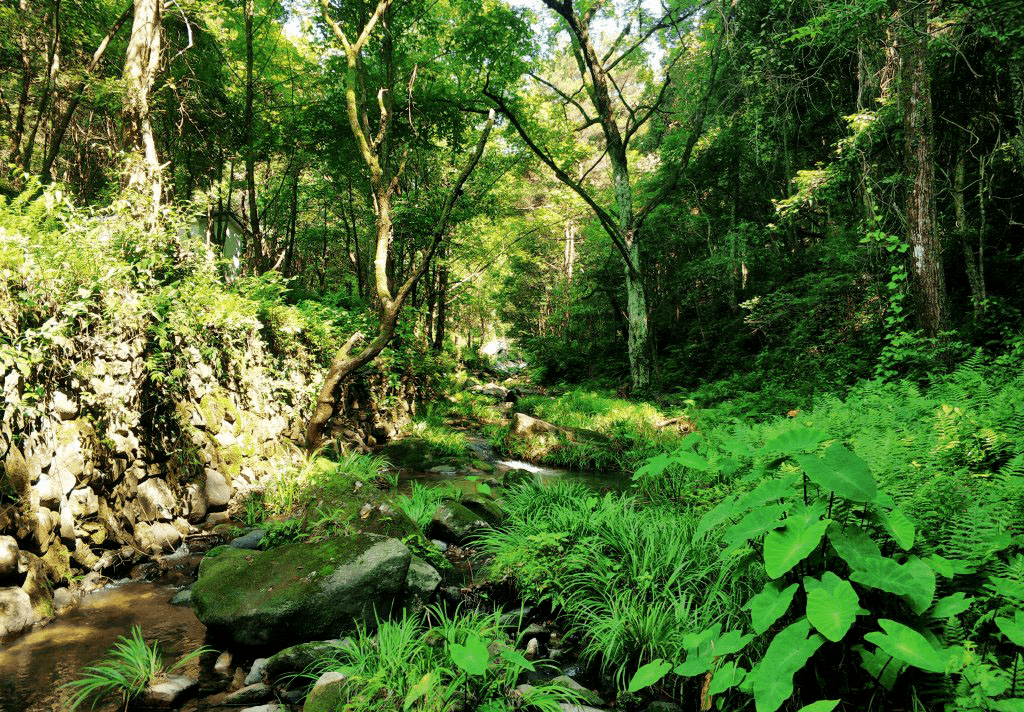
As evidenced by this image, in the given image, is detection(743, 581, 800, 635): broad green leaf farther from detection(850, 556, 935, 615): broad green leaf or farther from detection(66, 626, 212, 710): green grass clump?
detection(66, 626, 212, 710): green grass clump

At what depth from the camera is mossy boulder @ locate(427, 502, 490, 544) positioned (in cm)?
548

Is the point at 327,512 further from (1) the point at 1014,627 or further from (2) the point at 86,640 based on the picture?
(1) the point at 1014,627

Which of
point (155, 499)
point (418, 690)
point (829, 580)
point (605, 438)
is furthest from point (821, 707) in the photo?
point (605, 438)

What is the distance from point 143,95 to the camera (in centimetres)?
661

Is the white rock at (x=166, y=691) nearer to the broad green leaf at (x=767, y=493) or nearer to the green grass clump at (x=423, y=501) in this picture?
the green grass clump at (x=423, y=501)

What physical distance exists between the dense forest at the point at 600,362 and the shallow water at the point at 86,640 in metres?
0.28

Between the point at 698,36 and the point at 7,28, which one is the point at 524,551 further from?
the point at 698,36

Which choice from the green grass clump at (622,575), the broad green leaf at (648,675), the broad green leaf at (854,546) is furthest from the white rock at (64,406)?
the broad green leaf at (854,546)

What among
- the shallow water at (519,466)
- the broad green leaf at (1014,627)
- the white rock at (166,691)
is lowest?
the shallow water at (519,466)

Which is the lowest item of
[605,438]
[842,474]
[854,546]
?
[605,438]

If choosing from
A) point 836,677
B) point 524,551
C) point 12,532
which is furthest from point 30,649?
point 836,677

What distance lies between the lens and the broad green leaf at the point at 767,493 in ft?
7.64

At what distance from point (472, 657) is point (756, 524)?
1.46 m

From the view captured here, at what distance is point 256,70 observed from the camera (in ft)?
42.3
